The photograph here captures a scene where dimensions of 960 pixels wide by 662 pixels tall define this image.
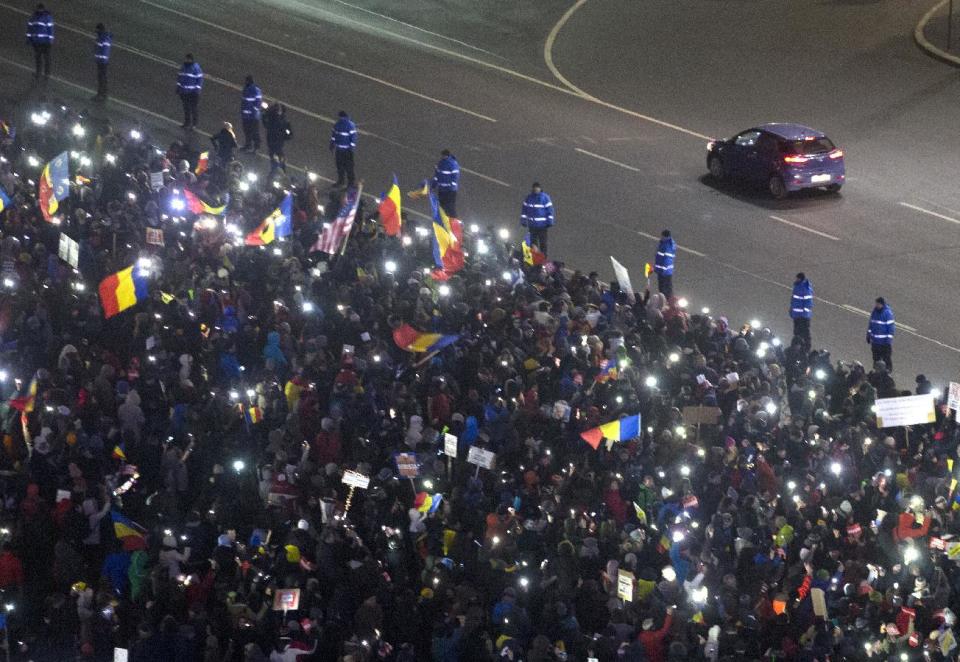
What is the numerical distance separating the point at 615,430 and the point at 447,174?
1222 centimetres

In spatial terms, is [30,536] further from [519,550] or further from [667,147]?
[667,147]

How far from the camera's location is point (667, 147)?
40656 millimetres

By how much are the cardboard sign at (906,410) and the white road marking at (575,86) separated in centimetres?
1773

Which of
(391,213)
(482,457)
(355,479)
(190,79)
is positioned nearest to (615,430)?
(482,457)

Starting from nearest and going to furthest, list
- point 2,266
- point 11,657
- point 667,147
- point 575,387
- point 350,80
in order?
point 11,657
point 575,387
point 2,266
point 667,147
point 350,80

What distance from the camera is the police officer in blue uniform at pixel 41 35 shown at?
41.6 m

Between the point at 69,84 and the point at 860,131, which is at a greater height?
the point at 860,131

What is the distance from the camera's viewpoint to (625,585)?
2019cm

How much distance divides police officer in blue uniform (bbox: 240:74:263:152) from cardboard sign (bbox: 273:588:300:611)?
19.8 m

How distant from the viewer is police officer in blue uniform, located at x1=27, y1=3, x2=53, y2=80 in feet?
136

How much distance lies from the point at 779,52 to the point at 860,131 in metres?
5.93

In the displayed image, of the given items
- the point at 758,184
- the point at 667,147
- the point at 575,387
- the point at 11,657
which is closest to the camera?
the point at 11,657

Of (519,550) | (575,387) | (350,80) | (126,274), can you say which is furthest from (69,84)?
(519,550)

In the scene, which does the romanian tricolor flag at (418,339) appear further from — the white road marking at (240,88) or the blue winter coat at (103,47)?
the blue winter coat at (103,47)
